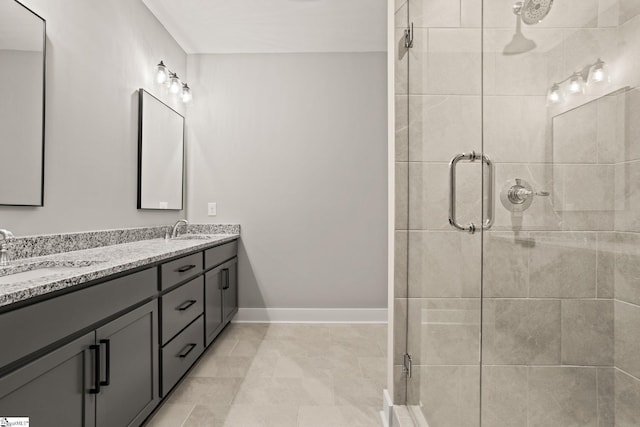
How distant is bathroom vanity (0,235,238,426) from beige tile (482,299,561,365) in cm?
130

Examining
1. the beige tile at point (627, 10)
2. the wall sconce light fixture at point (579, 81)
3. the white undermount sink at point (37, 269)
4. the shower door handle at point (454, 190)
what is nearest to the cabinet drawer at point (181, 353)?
the white undermount sink at point (37, 269)

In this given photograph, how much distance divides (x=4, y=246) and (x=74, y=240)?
45 cm

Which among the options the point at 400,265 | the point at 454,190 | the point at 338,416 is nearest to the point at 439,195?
the point at 454,190

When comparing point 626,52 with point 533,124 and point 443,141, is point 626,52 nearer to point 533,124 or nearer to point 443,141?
point 533,124

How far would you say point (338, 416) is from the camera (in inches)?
71.8

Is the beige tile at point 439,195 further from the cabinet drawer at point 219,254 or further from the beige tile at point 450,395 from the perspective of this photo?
the cabinet drawer at point 219,254

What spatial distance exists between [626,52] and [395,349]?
139cm

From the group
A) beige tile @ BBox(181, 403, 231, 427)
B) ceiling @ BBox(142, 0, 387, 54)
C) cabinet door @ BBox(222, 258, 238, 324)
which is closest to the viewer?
beige tile @ BBox(181, 403, 231, 427)

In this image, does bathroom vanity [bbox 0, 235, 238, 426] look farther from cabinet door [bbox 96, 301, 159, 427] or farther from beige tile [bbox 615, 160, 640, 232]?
beige tile [bbox 615, 160, 640, 232]

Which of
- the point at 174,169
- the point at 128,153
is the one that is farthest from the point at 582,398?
the point at 174,169

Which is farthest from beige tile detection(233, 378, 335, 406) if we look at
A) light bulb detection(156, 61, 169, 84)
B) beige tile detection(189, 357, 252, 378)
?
light bulb detection(156, 61, 169, 84)

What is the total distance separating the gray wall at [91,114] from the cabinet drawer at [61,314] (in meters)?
0.62

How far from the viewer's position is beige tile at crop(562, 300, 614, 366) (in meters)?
0.88

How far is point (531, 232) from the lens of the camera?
3.13 feet
